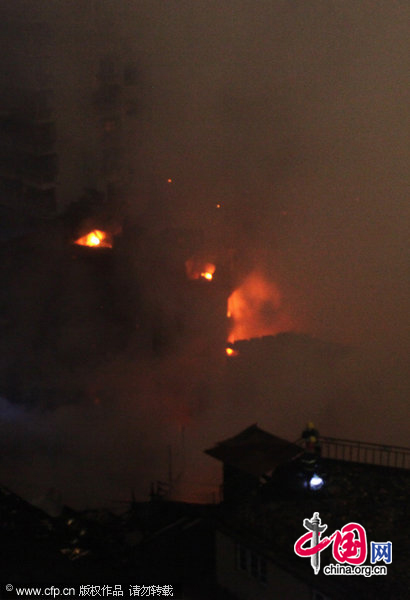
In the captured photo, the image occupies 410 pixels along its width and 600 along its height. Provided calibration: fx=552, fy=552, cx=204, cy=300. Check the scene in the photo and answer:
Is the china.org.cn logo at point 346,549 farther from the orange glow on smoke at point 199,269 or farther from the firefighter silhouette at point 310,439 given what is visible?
the orange glow on smoke at point 199,269

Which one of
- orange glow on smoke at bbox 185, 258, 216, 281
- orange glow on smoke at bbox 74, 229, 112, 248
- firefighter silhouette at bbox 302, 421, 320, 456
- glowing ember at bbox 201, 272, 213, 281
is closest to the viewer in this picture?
firefighter silhouette at bbox 302, 421, 320, 456

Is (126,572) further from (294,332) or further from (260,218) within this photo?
(260,218)

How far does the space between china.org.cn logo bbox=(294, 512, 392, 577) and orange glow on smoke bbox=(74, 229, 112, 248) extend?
1874 centimetres

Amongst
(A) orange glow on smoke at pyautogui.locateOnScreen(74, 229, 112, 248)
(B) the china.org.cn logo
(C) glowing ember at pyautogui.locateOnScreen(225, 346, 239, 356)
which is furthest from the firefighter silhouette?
(C) glowing ember at pyautogui.locateOnScreen(225, 346, 239, 356)

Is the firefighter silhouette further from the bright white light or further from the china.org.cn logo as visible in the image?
the china.org.cn logo

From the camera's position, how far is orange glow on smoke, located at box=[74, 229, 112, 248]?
23.9 m

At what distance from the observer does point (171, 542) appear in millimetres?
8891

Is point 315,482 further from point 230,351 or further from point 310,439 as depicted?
point 230,351

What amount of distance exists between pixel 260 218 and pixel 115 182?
515 inches

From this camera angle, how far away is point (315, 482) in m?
7.79

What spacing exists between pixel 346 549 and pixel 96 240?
19.7 metres

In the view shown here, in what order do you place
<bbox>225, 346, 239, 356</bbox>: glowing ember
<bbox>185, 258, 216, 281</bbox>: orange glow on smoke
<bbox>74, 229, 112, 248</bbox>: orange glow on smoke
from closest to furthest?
<bbox>74, 229, 112, 248</bbox>: orange glow on smoke < <bbox>185, 258, 216, 281</bbox>: orange glow on smoke < <bbox>225, 346, 239, 356</bbox>: glowing ember

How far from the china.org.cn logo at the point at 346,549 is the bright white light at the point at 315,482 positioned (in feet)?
2.32

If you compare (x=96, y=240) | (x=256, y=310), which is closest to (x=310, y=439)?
(x=96, y=240)
